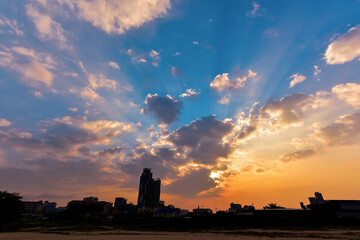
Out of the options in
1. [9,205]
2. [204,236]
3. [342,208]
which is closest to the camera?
[204,236]

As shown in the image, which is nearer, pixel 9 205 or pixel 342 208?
pixel 9 205

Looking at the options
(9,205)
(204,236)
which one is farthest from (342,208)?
(9,205)

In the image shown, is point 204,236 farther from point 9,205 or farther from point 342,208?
point 342,208

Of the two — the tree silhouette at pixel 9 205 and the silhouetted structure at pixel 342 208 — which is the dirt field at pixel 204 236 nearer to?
the tree silhouette at pixel 9 205

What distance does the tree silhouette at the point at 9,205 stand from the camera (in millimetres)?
57100

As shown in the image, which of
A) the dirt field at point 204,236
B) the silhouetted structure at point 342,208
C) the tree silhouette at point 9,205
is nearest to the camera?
the dirt field at point 204,236

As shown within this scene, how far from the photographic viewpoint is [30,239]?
33.6 meters

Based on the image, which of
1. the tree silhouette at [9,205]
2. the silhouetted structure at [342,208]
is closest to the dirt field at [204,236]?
the tree silhouette at [9,205]

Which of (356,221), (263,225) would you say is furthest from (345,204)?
(263,225)

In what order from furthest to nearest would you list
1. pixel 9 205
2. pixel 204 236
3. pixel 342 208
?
Answer: pixel 342 208 < pixel 9 205 < pixel 204 236

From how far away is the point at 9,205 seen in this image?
190 feet

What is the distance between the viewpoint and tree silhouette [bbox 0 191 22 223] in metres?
57.1

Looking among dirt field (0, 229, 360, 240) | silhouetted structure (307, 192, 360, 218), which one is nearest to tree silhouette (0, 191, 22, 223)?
dirt field (0, 229, 360, 240)

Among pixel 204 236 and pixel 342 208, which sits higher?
pixel 342 208
